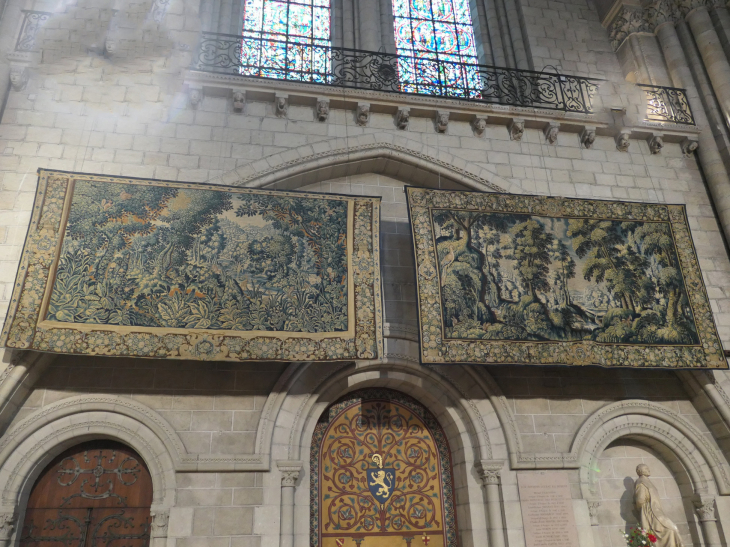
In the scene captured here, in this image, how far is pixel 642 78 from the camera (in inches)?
318

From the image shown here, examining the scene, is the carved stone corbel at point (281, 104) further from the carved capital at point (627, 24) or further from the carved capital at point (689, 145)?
the carved capital at point (627, 24)

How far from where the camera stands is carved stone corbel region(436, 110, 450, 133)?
6738mm

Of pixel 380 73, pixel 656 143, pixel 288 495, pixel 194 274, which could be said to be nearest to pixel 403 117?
pixel 380 73

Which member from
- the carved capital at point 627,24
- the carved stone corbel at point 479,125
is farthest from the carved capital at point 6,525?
the carved capital at point 627,24

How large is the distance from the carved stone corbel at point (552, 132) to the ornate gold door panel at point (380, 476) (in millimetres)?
3526

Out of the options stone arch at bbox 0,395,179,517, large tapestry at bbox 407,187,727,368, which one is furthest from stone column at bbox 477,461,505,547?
stone arch at bbox 0,395,179,517

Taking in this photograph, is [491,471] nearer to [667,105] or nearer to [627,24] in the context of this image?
[667,105]

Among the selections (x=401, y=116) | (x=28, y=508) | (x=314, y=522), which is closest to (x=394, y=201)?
(x=401, y=116)

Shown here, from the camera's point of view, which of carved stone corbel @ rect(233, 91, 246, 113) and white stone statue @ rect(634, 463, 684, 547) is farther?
carved stone corbel @ rect(233, 91, 246, 113)

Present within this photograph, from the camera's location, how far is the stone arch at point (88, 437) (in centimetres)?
481

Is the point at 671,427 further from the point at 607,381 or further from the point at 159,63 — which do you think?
the point at 159,63

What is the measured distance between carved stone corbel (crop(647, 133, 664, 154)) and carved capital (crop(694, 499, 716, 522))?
13.3 feet

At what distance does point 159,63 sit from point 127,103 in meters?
0.58

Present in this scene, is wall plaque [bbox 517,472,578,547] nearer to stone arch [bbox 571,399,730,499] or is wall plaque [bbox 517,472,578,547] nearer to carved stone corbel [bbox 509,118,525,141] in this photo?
stone arch [bbox 571,399,730,499]
